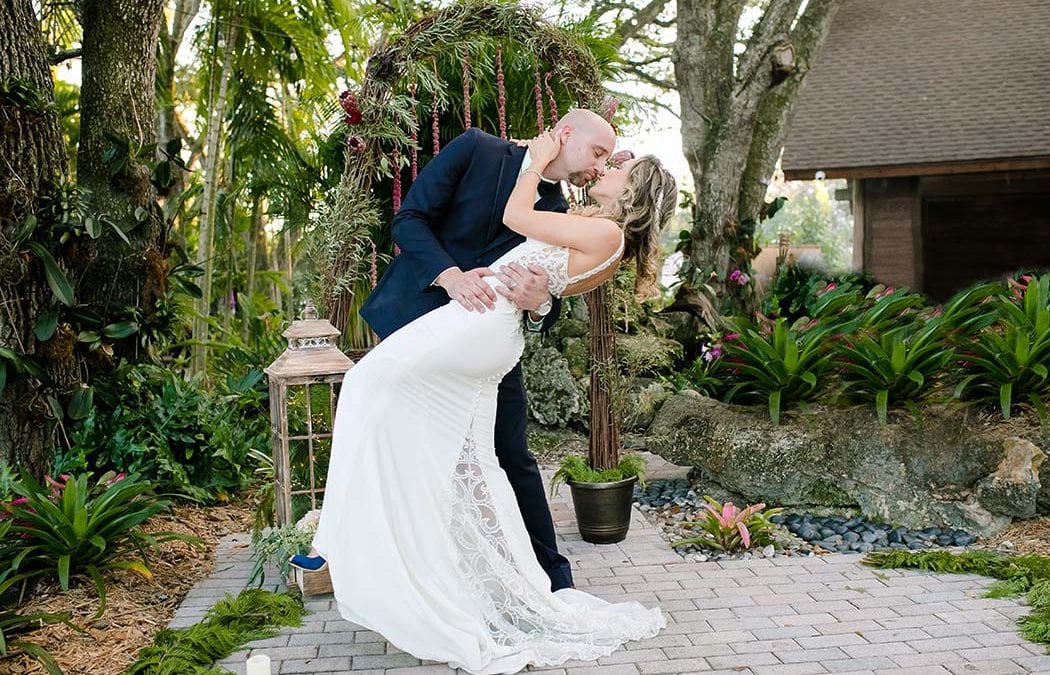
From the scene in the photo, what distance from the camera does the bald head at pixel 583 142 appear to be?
344 centimetres

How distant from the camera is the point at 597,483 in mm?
4895

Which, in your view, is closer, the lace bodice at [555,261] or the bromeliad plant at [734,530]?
the lace bodice at [555,261]

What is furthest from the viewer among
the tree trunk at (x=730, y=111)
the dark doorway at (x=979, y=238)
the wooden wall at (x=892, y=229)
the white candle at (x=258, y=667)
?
the dark doorway at (x=979, y=238)

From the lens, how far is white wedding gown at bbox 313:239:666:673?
3.34 m

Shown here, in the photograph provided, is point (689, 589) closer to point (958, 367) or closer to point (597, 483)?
point (597, 483)

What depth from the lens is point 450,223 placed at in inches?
148

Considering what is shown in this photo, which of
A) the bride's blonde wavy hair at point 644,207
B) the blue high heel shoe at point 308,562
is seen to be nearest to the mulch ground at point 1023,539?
the bride's blonde wavy hair at point 644,207

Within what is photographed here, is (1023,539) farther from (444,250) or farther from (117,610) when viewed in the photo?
(117,610)

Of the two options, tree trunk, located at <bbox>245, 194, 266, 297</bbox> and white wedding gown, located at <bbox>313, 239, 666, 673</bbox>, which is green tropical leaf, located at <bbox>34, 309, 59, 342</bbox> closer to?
white wedding gown, located at <bbox>313, 239, 666, 673</bbox>

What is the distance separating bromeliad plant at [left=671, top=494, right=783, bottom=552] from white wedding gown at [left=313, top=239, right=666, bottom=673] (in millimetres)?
1258

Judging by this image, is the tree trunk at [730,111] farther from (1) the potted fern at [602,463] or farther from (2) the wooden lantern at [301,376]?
(2) the wooden lantern at [301,376]

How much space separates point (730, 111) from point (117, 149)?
19.6ft

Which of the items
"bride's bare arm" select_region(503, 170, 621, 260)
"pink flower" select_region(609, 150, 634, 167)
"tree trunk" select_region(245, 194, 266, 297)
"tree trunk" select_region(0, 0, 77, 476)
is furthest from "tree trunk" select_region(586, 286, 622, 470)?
"tree trunk" select_region(245, 194, 266, 297)

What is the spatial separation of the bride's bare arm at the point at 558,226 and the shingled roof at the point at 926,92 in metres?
6.86
